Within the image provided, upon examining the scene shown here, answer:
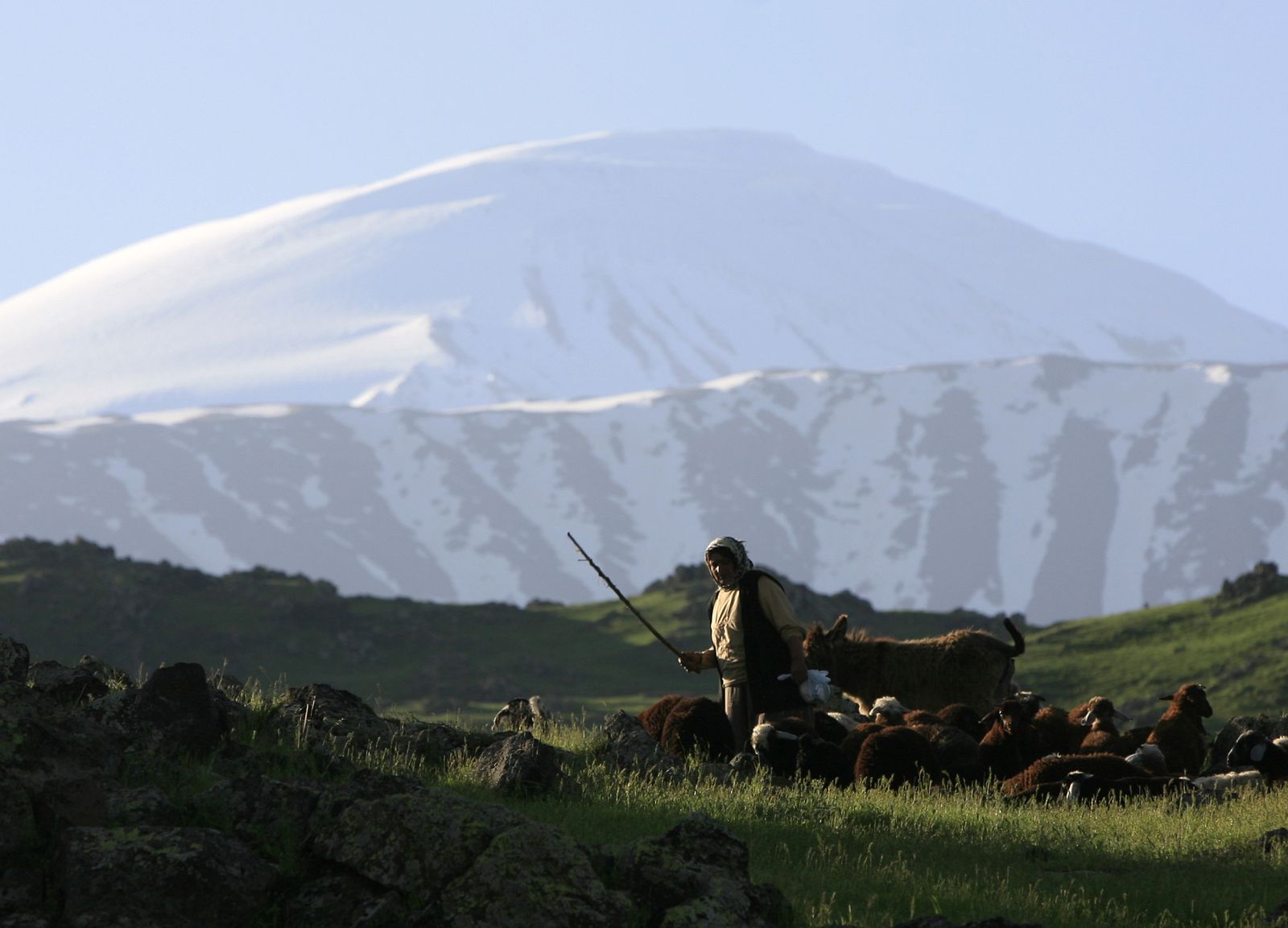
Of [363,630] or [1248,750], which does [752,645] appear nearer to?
[1248,750]

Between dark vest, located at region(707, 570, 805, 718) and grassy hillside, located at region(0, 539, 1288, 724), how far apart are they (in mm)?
41657

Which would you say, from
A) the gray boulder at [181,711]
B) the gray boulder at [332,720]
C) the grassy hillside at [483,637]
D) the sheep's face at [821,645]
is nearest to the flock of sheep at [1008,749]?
the sheep's face at [821,645]

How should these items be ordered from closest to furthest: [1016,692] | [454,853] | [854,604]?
[454,853], [1016,692], [854,604]

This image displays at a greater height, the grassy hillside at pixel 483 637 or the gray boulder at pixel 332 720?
the gray boulder at pixel 332 720

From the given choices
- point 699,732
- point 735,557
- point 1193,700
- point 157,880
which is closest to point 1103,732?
point 1193,700

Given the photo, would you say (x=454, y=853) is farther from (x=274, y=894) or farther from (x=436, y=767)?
(x=436, y=767)

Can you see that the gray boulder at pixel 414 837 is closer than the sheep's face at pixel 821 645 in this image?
Yes

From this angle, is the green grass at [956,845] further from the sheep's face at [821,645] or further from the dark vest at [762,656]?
the sheep's face at [821,645]

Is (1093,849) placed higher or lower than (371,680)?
higher

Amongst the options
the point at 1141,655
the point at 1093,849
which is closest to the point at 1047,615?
the point at 1141,655

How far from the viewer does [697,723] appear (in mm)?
17281

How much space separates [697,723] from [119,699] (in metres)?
6.05

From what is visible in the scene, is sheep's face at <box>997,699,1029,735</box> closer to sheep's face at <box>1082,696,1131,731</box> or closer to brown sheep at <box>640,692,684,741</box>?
sheep's face at <box>1082,696,1131,731</box>

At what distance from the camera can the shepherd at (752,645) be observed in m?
15.4
